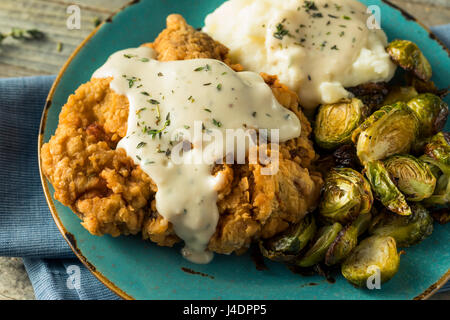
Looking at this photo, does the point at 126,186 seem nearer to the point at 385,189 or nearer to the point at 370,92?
the point at 385,189

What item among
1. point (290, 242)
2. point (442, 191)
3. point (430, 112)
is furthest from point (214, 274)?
point (430, 112)

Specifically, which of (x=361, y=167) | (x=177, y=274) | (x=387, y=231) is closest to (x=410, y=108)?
(x=361, y=167)

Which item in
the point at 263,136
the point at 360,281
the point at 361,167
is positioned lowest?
the point at 360,281

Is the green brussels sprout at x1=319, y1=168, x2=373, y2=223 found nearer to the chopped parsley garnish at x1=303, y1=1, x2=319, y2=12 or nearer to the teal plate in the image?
the teal plate

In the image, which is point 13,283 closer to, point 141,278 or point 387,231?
point 141,278

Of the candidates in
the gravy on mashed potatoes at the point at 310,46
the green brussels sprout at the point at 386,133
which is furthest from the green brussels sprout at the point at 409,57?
the green brussels sprout at the point at 386,133

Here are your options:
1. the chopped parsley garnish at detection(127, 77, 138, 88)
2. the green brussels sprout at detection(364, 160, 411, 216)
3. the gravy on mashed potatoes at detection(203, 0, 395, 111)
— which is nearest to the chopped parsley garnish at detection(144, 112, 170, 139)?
the chopped parsley garnish at detection(127, 77, 138, 88)

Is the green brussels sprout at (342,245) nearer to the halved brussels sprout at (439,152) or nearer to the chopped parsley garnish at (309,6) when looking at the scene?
the halved brussels sprout at (439,152)
